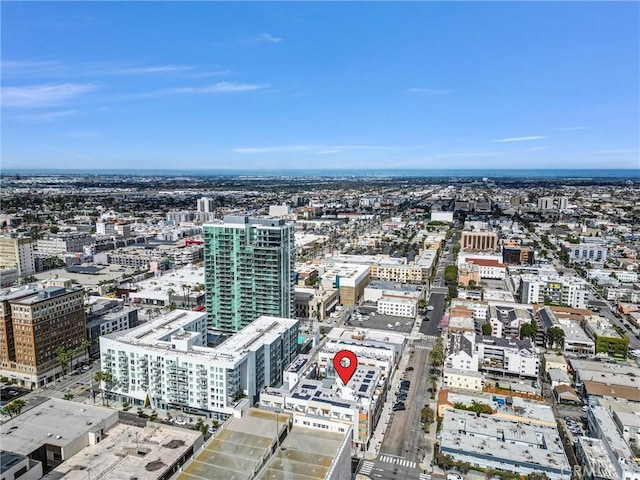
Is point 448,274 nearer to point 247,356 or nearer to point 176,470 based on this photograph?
point 247,356

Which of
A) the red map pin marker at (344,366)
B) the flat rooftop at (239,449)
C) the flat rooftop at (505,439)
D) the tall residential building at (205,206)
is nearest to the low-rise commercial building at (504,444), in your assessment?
the flat rooftop at (505,439)

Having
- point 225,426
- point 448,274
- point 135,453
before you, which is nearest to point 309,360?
point 225,426

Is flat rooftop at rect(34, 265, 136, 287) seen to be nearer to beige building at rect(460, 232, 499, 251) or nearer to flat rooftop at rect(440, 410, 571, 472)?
flat rooftop at rect(440, 410, 571, 472)

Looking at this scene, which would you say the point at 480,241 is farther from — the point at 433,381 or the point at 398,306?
the point at 433,381

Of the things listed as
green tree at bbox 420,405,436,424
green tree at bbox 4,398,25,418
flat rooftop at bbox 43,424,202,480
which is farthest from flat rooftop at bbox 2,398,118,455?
green tree at bbox 420,405,436,424

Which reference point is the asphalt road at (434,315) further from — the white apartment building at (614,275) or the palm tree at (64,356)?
the palm tree at (64,356)
